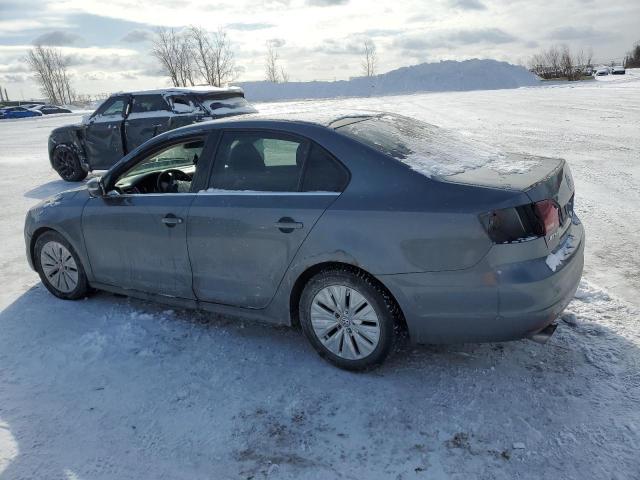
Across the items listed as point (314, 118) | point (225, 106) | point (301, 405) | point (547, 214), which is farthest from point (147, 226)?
point (225, 106)

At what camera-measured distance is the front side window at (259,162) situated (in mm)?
3447

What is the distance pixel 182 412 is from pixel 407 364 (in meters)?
1.40

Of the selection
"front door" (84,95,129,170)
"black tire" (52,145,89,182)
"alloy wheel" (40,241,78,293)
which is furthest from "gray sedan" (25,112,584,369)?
"black tire" (52,145,89,182)

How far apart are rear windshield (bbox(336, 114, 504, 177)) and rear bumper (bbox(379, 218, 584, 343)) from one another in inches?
24.3

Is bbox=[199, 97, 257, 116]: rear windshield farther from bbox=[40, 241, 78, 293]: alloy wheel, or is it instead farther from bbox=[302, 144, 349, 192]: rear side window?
bbox=[302, 144, 349, 192]: rear side window

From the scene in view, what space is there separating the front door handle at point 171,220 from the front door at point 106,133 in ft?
22.3

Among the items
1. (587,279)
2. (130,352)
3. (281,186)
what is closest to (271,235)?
(281,186)

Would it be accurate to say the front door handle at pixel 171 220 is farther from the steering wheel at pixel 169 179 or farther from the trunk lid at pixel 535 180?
the trunk lid at pixel 535 180

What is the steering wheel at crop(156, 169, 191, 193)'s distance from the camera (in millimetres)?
4442

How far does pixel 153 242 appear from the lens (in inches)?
156

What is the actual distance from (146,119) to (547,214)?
27.5 ft

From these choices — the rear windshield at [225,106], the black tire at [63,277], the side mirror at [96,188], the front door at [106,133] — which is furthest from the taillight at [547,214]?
the front door at [106,133]

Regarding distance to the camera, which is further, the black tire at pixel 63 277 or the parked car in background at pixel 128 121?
the parked car in background at pixel 128 121

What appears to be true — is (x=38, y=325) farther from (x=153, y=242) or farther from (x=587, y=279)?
(x=587, y=279)
